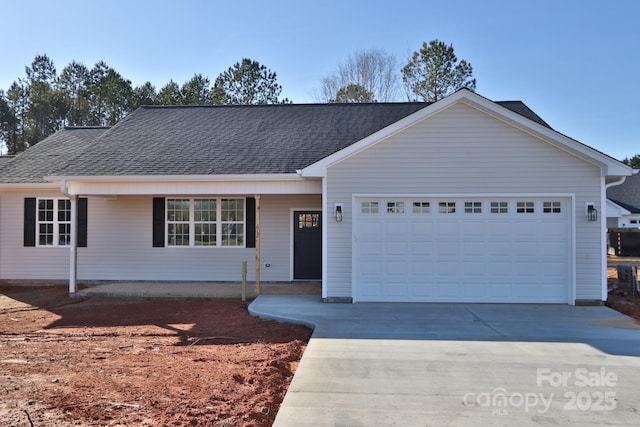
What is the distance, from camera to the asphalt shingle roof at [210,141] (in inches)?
424

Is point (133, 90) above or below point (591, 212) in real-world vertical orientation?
above

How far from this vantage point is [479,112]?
30.2 ft

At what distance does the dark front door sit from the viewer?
12039mm

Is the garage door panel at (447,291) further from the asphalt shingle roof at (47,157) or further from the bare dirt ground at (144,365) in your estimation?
the asphalt shingle roof at (47,157)

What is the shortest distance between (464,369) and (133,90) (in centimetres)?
3240

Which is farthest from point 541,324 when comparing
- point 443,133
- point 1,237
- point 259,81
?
point 259,81

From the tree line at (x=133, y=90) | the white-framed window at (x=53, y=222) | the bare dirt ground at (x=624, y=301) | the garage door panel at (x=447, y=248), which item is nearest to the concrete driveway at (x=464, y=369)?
the bare dirt ground at (x=624, y=301)

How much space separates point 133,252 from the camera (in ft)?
39.8

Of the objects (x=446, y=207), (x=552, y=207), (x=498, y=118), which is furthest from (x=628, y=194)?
(x=446, y=207)

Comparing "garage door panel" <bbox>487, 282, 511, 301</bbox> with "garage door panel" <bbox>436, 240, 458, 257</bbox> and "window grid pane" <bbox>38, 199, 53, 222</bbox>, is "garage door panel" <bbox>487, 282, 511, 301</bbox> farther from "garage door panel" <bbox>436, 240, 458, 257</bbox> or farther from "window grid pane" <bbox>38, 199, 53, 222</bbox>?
"window grid pane" <bbox>38, 199, 53, 222</bbox>

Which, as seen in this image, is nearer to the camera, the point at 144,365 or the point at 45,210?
the point at 144,365

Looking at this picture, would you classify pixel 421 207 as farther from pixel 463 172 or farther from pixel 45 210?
pixel 45 210

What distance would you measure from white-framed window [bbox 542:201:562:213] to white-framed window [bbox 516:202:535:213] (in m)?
0.23

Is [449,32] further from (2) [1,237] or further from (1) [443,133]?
(2) [1,237]
